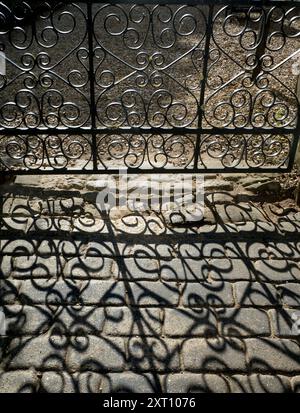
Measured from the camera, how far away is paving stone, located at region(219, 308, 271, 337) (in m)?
2.97

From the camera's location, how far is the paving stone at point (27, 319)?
2928 mm

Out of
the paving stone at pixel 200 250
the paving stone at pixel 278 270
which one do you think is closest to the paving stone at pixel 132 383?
the paving stone at pixel 200 250

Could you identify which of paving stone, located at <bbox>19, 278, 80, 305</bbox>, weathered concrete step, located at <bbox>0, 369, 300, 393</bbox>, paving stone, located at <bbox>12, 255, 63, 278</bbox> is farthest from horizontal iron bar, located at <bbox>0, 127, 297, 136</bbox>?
weathered concrete step, located at <bbox>0, 369, 300, 393</bbox>

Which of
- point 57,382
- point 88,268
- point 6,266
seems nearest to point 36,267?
point 6,266

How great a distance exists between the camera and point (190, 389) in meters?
2.64

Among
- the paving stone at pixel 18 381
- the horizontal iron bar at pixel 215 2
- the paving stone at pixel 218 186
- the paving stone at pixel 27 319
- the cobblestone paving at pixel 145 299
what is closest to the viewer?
the paving stone at pixel 18 381

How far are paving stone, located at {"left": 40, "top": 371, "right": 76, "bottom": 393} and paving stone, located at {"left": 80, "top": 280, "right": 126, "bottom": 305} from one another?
1.90 feet

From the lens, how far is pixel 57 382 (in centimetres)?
264

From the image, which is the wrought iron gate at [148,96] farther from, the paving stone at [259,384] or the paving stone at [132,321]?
the paving stone at [259,384]

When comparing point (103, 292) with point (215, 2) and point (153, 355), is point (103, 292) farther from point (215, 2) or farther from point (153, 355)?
point (215, 2)

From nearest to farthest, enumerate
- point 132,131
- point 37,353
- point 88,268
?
point 37,353 < point 88,268 < point 132,131

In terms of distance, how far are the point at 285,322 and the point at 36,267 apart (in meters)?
1.88

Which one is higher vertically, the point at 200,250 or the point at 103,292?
the point at 200,250
